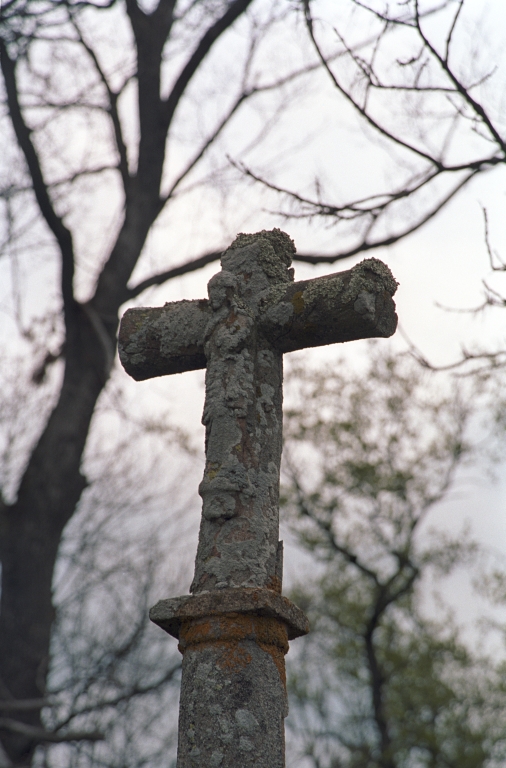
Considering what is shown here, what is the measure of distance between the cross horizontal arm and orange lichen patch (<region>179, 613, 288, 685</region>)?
104cm

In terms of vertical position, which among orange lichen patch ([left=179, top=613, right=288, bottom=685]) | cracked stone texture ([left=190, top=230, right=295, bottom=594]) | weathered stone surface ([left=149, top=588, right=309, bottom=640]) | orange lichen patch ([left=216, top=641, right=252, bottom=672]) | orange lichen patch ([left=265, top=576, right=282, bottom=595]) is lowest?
orange lichen patch ([left=216, top=641, right=252, bottom=672])

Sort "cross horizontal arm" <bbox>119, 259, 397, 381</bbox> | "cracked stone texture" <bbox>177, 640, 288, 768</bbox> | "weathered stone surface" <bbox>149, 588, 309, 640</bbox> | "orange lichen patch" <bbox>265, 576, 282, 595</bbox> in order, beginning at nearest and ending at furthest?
1. "cracked stone texture" <bbox>177, 640, 288, 768</bbox>
2. "weathered stone surface" <bbox>149, 588, 309, 640</bbox>
3. "orange lichen patch" <bbox>265, 576, 282, 595</bbox>
4. "cross horizontal arm" <bbox>119, 259, 397, 381</bbox>

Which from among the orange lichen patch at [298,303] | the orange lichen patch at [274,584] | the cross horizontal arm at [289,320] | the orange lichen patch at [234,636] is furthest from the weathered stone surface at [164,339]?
the orange lichen patch at [234,636]

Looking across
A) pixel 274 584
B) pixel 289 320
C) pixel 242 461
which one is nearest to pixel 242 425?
pixel 242 461

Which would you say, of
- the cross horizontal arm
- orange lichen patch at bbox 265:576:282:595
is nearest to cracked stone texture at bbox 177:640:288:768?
orange lichen patch at bbox 265:576:282:595

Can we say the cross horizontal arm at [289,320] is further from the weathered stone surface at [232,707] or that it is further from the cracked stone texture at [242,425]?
the weathered stone surface at [232,707]

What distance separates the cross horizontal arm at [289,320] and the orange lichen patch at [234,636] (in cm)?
104

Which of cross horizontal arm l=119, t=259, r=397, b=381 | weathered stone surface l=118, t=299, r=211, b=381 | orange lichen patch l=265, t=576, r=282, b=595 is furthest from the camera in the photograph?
weathered stone surface l=118, t=299, r=211, b=381

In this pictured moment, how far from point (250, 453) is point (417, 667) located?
1170 cm

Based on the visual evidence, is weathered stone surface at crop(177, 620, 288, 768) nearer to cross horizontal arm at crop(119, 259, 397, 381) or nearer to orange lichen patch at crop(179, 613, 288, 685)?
orange lichen patch at crop(179, 613, 288, 685)

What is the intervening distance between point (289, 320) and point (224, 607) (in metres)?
1.06

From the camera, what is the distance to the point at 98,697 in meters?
8.41

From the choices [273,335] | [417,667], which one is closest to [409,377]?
[417,667]

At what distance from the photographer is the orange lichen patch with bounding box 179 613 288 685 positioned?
2.28 meters
